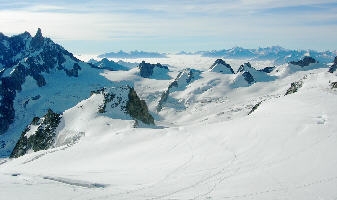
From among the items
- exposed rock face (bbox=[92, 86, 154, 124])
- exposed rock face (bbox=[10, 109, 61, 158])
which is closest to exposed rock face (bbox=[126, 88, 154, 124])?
exposed rock face (bbox=[92, 86, 154, 124])

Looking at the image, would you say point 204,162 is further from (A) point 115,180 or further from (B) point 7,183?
(B) point 7,183

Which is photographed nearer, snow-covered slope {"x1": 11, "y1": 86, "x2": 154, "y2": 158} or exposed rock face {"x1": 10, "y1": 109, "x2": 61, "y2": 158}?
snow-covered slope {"x1": 11, "y1": 86, "x2": 154, "y2": 158}

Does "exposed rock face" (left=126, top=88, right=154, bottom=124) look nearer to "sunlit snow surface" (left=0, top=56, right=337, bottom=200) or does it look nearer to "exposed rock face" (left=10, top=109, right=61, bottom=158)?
"exposed rock face" (left=10, top=109, right=61, bottom=158)

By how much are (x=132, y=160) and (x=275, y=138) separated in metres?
15.6

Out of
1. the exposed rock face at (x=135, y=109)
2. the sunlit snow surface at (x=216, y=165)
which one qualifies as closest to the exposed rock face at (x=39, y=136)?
the exposed rock face at (x=135, y=109)

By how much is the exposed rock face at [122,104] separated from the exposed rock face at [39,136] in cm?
1207

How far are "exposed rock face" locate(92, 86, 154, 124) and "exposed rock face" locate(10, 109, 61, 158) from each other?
39.6 ft

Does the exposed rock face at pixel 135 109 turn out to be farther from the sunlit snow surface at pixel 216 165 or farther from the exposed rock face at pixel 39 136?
the sunlit snow surface at pixel 216 165

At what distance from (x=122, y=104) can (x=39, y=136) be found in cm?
2145

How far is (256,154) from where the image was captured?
30125 mm

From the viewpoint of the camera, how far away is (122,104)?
288 ft

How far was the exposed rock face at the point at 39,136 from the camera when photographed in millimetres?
79312

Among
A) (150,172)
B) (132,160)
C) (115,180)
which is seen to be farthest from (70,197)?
(132,160)

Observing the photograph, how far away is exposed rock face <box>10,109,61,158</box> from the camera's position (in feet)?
260
